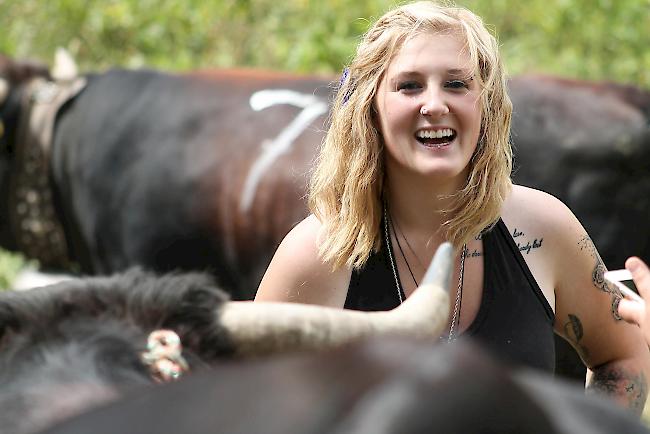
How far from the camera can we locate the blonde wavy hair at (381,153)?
2.78 m

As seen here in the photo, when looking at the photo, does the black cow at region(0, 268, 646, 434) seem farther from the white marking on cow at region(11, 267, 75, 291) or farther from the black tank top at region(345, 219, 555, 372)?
the white marking on cow at region(11, 267, 75, 291)

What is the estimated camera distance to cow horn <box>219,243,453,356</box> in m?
1.76

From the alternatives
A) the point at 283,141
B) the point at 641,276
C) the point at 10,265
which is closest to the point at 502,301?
the point at 641,276

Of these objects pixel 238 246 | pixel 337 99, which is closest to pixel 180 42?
pixel 238 246

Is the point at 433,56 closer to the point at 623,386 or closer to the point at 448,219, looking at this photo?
the point at 448,219

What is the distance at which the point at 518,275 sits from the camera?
2.77m

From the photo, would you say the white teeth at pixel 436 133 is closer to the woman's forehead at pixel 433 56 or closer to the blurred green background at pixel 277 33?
the woman's forehead at pixel 433 56

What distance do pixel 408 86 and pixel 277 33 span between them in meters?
6.31

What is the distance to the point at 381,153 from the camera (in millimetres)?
2887

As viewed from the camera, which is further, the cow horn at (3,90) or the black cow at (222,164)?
the cow horn at (3,90)

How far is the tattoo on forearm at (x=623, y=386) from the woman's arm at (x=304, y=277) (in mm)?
695

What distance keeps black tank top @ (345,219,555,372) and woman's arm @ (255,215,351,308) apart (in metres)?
0.04

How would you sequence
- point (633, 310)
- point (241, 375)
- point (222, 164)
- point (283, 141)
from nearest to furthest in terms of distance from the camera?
1. point (241, 375)
2. point (633, 310)
3. point (283, 141)
4. point (222, 164)

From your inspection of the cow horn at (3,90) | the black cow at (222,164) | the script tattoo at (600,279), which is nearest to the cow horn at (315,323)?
the script tattoo at (600,279)
